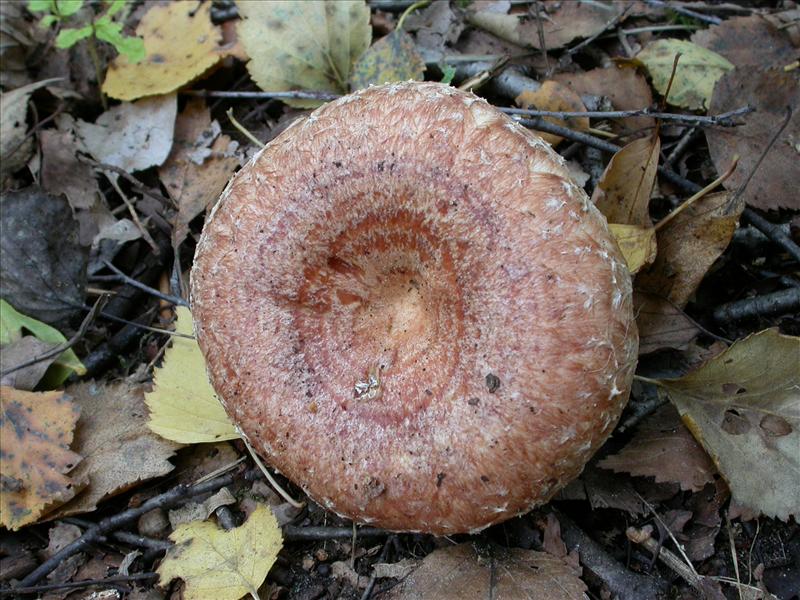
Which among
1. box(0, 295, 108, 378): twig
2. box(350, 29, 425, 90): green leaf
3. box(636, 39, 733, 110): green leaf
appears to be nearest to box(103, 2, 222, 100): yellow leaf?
box(350, 29, 425, 90): green leaf

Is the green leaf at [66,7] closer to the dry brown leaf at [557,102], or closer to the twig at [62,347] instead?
the twig at [62,347]

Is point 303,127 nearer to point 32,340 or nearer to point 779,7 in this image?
point 32,340

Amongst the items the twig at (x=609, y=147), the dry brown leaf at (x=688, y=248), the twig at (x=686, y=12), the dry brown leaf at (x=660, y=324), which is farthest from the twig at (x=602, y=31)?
the dry brown leaf at (x=660, y=324)

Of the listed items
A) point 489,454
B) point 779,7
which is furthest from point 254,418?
point 779,7

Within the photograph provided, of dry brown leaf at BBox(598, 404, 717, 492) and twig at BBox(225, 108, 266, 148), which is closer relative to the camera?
dry brown leaf at BBox(598, 404, 717, 492)

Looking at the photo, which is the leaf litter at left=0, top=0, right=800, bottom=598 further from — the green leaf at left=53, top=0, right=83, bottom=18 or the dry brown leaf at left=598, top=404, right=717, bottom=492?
the green leaf at left=53, top=0, right=83, bottom=18

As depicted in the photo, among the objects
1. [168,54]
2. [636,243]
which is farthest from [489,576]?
[168,54]
